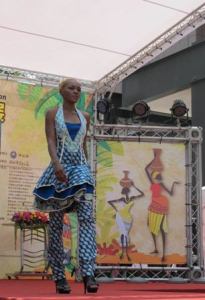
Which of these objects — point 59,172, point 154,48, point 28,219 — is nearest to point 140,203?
point 28,219

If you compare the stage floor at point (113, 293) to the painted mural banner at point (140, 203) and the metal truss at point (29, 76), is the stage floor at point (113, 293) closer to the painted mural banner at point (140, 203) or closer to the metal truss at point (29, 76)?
the painted mural banner at point (140, 203)

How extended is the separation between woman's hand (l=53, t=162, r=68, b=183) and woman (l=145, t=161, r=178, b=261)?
96.6 inches

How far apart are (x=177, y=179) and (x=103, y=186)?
0.72 metres

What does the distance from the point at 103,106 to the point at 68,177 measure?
372cm

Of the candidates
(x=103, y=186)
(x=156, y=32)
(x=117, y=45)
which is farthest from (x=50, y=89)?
(x=103, y=186)

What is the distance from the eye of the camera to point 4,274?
238 inches

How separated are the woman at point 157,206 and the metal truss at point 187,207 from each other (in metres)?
0.19

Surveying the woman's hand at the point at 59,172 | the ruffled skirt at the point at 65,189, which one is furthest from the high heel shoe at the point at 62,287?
the woman's hand at the point at 59,172

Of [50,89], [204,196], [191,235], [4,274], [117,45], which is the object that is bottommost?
[4,274]

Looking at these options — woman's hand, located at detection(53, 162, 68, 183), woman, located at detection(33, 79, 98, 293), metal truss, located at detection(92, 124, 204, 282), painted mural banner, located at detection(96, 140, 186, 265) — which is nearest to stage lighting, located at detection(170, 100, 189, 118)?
metal truss, located at detection(92, 124, 204, 282)

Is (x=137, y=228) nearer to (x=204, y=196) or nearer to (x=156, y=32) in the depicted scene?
(x=204, y=196)

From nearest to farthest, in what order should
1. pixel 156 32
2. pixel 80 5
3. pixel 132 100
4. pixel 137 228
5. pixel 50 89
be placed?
pixel 137 228, pixel 80 5, pixel 156 32, pixel 50 89, pixel 132 100

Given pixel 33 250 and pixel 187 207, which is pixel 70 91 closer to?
pixel 187 207

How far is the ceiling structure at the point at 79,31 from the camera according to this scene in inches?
226
